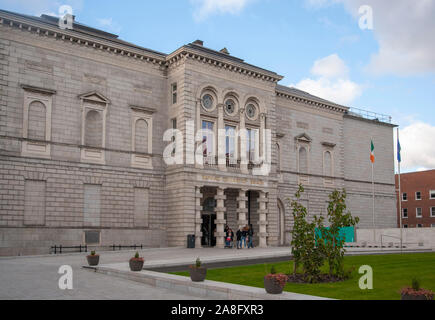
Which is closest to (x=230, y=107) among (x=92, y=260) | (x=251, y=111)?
(x=251, y=111)

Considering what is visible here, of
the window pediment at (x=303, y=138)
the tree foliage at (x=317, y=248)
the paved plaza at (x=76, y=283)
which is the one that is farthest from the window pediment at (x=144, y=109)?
the tree foliage at (x=317, y=248)

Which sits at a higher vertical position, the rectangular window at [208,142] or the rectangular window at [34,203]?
the rectangular window at [208,142]

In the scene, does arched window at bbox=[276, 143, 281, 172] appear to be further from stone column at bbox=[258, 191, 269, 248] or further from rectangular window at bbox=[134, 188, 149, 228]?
rectangular window at bbox=[134, 188, 149, 228]

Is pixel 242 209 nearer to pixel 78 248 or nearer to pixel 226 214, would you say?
pixel 226 214

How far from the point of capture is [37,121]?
34.7 metres

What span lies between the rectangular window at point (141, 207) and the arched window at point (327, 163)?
73.4 feet

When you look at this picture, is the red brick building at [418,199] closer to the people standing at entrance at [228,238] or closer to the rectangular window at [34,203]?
the people standing at entrance at [228,238]

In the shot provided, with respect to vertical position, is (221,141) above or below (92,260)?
above

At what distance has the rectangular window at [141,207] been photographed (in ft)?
127

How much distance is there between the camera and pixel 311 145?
2071 inches

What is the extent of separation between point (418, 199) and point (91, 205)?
6272 centimetres

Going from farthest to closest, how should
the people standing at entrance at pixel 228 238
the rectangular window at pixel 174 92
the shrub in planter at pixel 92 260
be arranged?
the rectangular window at pixel 174 92 < the people standing at entrance at pixel 228 238 < the shrub in planter at pixel 92 260

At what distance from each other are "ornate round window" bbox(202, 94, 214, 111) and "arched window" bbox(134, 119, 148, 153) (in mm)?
5308

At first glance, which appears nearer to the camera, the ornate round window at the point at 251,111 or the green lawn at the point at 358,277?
the green lawn at the point at 358,277
